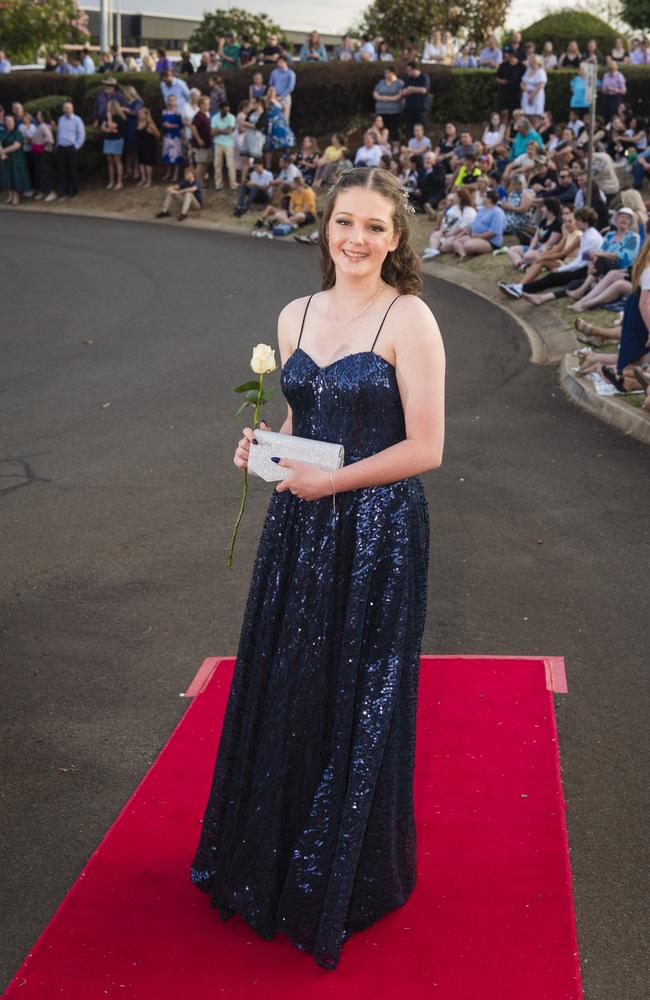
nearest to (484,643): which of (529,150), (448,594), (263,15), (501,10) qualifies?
(448,594)

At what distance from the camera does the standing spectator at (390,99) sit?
24969mm

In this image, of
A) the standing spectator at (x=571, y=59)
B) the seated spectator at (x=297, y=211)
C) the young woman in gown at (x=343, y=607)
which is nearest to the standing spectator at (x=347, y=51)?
the standing spectator at (x=571, y=59)

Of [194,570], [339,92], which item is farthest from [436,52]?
[194,570]

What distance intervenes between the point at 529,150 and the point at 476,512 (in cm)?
1434

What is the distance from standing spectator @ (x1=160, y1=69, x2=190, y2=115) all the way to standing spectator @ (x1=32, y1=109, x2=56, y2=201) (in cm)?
272

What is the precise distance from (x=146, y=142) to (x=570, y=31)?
13.5 metres

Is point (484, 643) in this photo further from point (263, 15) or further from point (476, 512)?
point (263, 15)

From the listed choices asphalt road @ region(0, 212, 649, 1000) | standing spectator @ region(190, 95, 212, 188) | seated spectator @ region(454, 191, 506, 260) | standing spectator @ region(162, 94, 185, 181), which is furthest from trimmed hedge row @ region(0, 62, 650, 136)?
asphalt road @ region(0, 212, 649, 1000)

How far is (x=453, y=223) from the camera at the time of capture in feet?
61.4

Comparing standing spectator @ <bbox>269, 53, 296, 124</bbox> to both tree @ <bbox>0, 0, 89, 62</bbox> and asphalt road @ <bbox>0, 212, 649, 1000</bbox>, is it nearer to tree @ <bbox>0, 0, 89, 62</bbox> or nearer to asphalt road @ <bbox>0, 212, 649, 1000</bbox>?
asphalt road @ <bbox>0, 212, 649, 1000</bbox>

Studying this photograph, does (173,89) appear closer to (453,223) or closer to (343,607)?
(453,223)

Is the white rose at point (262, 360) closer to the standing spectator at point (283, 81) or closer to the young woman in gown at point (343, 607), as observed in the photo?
Result: the young woman in gown at point (343, 607)

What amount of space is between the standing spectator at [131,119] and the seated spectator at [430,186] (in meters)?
7.72

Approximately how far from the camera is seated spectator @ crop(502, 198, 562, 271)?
51.5ft
